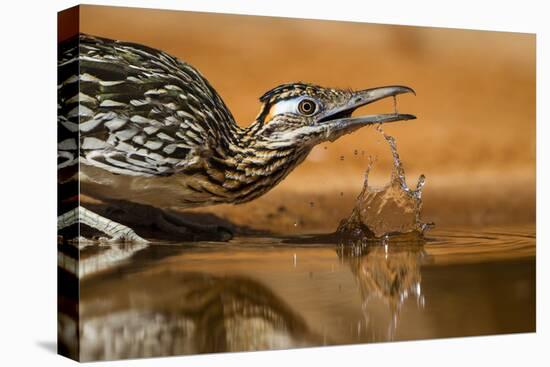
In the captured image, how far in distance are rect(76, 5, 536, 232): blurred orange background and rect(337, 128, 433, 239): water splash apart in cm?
7

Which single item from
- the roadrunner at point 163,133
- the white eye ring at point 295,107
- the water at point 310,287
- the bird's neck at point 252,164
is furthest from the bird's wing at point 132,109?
the water at point 310,287

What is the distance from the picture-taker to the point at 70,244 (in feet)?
23.1

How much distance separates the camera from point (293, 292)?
7.46 meters

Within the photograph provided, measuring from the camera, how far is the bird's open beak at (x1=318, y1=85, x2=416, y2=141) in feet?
25.4

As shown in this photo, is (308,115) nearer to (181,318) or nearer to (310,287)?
(310,287)

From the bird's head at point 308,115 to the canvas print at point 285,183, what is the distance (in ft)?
0.04

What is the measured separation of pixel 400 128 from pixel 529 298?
160 cm

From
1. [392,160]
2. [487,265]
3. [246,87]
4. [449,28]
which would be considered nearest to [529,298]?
[487,265]

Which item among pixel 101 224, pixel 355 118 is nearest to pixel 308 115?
pixel 355 118

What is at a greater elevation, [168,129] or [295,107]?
[295,107]

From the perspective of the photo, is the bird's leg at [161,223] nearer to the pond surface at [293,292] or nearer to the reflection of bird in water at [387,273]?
the pond surface at [293,292]

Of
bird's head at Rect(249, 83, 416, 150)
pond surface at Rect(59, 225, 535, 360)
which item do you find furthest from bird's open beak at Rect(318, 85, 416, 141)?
pond surface at Rect(59, 225, 535, 360)

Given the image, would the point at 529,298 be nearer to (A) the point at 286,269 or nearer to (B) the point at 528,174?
(B) the point at 528,174

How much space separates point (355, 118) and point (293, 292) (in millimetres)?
1255
